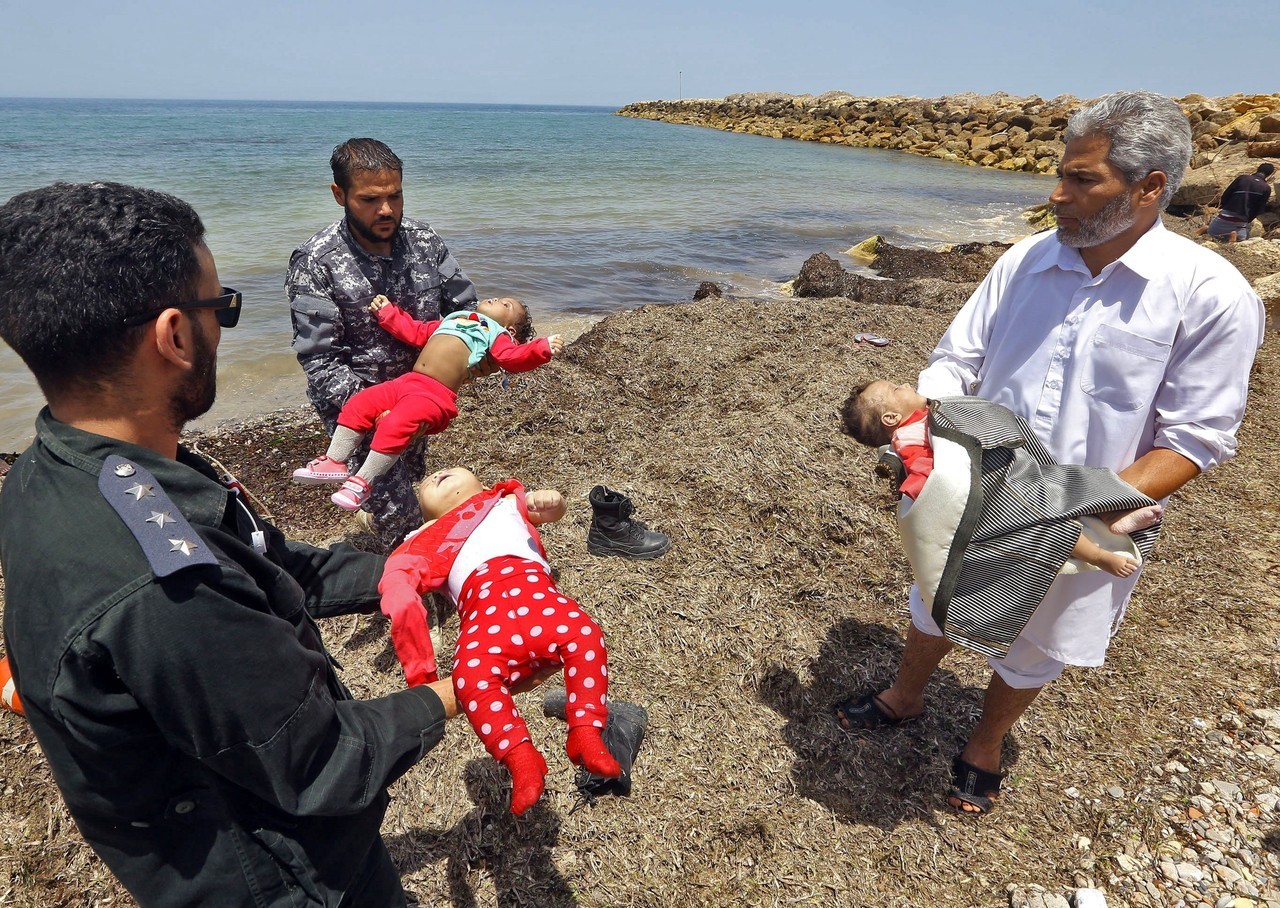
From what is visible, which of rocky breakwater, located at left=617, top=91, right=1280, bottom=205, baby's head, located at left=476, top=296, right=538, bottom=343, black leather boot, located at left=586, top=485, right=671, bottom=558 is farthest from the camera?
rocky breakwater, located at left=617, top=91, right=1280, bottom=205

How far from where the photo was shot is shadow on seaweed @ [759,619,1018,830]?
3395 mm

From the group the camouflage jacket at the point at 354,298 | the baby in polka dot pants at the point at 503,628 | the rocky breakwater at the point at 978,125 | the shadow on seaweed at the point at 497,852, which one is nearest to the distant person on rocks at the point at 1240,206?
the rocky breakwater at the point at 978,125

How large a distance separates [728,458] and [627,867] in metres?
3.57

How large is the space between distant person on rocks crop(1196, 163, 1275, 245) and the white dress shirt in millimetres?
15988

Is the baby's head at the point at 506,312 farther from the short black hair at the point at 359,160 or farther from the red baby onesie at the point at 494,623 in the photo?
the red baby onesie at the point at 494,623

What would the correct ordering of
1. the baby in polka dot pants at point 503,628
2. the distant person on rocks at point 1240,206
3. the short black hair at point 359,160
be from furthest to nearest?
1. the distant person on rocks at point 1240,206
2. the short black hair at point 359,160
3. the baby in polka dot pants at point 503,628

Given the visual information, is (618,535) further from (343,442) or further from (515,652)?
(515,652)

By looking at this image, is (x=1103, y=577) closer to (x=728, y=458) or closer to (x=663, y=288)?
(x=728, y=458)

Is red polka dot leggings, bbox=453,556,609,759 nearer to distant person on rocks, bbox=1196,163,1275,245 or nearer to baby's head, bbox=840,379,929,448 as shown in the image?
baby's head, bbox=840,379,929,448

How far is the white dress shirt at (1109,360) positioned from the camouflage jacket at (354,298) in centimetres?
292

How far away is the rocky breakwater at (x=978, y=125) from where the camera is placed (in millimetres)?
27828

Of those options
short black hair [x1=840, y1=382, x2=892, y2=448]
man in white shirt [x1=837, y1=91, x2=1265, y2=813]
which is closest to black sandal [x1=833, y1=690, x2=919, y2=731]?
man in white shirt [x1=837, y1=91, x2=1265, y2=813]

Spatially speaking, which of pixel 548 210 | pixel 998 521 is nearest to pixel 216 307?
pixel 998 521

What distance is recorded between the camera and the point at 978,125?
4928cm
